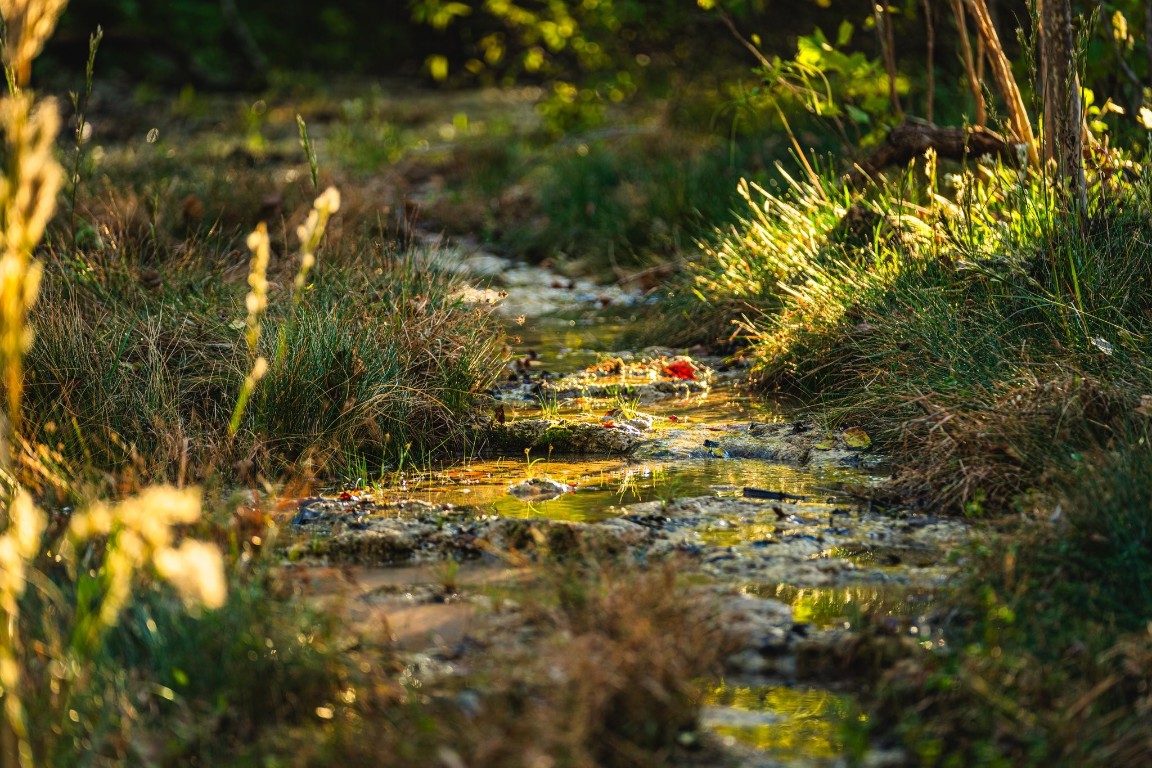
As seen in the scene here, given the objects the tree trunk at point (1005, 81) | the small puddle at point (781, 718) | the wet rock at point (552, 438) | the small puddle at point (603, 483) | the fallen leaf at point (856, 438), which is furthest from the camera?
the tree trunk at point (1005, 81)

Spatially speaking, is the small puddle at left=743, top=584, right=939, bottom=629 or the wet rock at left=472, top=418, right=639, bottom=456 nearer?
the small puddle at left=743, top=584, right=939, bottom=629

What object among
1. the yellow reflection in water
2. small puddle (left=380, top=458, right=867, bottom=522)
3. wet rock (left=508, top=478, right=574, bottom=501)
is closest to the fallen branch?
small puddle (left=380, top=458, right=867, bottom=522)

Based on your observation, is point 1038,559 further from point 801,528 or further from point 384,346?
point 384,346

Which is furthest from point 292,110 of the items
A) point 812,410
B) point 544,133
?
point 812,410

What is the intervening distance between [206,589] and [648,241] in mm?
7055

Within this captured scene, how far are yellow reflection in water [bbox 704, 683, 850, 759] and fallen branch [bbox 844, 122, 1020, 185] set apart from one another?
390 cm

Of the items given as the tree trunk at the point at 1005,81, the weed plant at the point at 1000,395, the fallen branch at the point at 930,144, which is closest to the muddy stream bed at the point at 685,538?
the weed plant at the point at 1000,395

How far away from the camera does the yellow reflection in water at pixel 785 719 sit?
7.98 ft

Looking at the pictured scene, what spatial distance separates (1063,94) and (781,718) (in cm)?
344

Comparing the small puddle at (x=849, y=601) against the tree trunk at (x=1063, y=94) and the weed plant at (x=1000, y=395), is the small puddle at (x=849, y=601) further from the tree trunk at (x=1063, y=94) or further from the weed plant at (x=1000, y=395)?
the tree trunk at (x=1063, y=94)

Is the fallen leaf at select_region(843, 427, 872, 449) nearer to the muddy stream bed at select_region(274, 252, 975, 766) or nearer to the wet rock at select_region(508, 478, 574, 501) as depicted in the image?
the muddy stream bed at select_region(274, 252, 975, 766)

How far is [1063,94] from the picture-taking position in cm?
498

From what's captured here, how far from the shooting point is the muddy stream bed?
9.01ft

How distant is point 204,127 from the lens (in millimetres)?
15133
